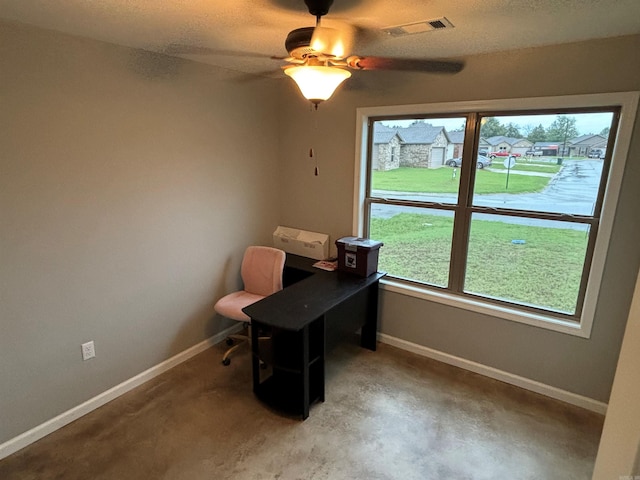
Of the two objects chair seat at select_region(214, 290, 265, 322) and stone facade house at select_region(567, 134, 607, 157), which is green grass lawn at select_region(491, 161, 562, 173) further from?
chair seat at select_region(214, 290, 265, 322)

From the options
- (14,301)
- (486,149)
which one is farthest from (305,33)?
(14,301)

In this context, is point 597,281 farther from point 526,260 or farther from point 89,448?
point 89,448

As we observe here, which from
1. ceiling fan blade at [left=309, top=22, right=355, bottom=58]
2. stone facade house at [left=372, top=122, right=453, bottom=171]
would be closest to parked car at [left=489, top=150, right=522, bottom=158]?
stone facade house at [left=372, top=122, right=453, bottom=171]

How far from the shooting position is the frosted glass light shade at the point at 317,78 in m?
1.61

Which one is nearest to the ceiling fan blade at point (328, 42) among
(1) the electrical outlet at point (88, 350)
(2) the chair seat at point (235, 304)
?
(2) the chair seat at point (235, 304)

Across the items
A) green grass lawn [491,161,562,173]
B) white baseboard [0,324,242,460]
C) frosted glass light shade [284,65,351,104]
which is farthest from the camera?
green grass lawn [491,161,562,173]

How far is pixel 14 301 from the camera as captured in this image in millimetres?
2053

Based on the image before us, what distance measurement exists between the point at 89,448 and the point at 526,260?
3121mm

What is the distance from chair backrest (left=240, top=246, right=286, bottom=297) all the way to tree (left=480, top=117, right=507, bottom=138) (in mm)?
1811

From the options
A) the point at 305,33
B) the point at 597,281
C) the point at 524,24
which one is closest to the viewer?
the point at 305,33

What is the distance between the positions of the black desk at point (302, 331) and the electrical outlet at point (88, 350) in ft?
3.47

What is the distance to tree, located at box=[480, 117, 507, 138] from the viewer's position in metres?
2.62

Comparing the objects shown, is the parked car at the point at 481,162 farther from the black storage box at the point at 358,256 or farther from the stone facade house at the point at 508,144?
the black storage box at the point at 358,256

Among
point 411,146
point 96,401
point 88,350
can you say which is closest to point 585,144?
point 411,146
